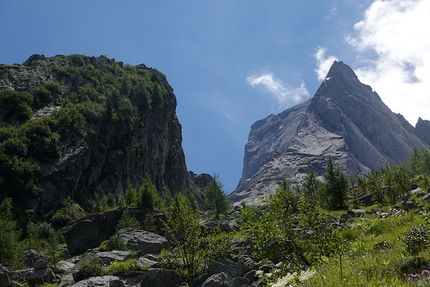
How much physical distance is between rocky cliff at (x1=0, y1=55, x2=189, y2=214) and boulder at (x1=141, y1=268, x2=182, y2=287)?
47185 millimetres

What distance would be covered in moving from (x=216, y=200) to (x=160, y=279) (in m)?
48.1

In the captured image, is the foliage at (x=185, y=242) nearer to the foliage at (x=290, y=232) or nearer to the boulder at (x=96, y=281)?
the boulder at (x=96, y=281)

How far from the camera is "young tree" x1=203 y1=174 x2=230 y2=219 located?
62156 mm

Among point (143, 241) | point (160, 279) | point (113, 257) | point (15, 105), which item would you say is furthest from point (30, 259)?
point (15, 105)

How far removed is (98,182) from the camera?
86.9m

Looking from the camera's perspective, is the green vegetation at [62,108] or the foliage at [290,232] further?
the green vegetation at [62,108]

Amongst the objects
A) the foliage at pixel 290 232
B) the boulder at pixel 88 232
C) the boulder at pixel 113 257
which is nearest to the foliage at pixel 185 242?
the boulder at pixel 113 257

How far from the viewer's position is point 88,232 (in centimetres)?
4097

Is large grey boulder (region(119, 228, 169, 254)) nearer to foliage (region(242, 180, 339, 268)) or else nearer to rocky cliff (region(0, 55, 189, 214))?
foliage (region(242, 180, 339, 268))

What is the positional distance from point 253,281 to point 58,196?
6551 cm

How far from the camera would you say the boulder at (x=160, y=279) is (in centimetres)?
1436

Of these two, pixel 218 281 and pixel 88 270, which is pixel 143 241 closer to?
pixel 88 270

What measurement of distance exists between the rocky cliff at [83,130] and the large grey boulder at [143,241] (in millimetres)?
32553

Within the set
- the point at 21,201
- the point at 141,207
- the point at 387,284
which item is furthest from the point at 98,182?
the point at 387,284
